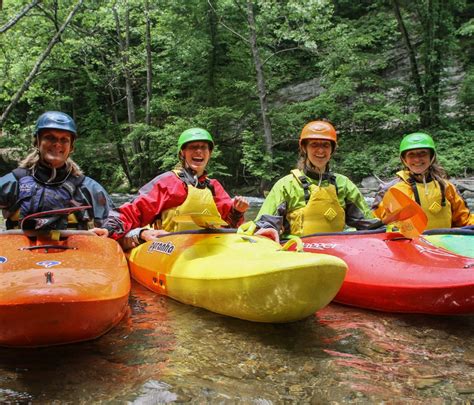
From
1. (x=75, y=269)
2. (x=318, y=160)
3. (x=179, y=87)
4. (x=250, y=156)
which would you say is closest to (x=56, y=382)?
(x=75, y=269)

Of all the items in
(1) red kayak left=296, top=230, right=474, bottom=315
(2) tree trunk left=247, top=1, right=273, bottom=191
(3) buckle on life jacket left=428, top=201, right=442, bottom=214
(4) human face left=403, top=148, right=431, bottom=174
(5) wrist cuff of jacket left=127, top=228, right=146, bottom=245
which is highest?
(2) tree trunk left=247, top=1, right=273, bottom=191

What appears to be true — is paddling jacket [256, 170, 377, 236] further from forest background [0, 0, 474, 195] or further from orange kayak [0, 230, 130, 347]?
forest background [0, 0, 474, 195]

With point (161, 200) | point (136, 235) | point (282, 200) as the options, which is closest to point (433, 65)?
point (282, 200)

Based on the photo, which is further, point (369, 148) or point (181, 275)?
point (369, 148)

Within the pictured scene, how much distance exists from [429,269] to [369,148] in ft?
39.9

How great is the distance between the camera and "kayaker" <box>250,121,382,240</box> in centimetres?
381

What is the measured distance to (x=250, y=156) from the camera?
44.5ft

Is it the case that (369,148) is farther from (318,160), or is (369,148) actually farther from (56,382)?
(56,382)

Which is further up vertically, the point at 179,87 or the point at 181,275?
the point at 179,87

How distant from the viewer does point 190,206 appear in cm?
377

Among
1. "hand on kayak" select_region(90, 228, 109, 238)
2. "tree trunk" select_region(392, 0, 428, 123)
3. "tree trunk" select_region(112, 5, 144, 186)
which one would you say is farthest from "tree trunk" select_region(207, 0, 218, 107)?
"hand on kayak" select_region(90, 228, 109, 238)

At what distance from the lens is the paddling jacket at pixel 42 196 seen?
9.71 ft

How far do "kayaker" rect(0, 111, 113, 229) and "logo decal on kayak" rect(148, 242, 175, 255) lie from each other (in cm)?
65

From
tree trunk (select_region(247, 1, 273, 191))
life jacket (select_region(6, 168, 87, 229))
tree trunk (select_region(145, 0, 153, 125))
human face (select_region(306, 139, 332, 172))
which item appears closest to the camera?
life jacket (select_region(6, 168, 87, 229))
